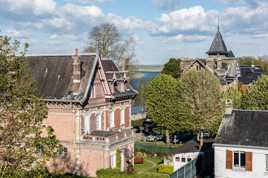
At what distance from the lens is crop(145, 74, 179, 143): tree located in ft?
167

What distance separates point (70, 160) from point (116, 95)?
841 centimetres

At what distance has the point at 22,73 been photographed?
16.6 m

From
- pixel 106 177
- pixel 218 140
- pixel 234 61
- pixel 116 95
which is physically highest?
pixel 234 61

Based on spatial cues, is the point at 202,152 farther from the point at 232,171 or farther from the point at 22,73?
the point at 22,73

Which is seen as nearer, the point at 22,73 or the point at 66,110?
the point at 22,73

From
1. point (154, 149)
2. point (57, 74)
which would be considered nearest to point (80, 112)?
point (57, 74)

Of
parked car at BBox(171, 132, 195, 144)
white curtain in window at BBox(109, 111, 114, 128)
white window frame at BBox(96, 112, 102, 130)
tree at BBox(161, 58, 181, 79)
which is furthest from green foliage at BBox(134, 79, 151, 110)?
white window frame at BBox(96, 112, 102, 130)

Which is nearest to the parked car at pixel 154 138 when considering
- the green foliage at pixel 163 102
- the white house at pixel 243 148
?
the green foliage at pixel 163 102

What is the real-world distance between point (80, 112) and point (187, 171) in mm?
10534

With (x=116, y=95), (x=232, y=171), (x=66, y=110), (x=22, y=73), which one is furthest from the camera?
(x=116, y=95)

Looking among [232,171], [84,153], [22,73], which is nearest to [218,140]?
[232,171]

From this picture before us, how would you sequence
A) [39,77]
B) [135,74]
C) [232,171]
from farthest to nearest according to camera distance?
[135,74] → [39,77] → [232,171]

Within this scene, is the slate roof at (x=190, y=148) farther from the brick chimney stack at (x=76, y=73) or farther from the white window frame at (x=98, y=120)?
the brick chimney stack at (x=76, y=73)

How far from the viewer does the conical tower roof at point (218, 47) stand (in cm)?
7150
